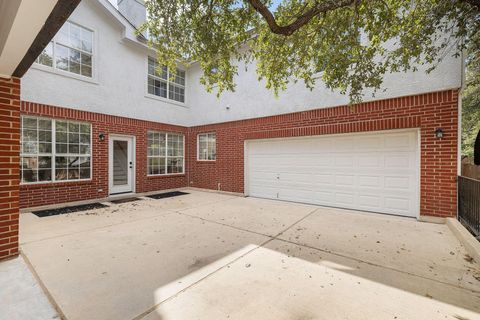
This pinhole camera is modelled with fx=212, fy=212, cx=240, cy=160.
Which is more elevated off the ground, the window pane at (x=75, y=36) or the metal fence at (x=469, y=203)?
the window pane at (x=75, y=36)

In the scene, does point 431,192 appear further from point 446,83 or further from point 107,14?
point 107,14

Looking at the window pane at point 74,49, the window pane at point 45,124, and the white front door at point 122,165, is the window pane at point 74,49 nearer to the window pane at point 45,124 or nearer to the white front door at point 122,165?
the window pane at point 45,124

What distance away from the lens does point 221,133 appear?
30.8 feet

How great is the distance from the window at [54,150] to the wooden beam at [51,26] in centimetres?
456

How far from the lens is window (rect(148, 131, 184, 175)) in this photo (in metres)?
9.25

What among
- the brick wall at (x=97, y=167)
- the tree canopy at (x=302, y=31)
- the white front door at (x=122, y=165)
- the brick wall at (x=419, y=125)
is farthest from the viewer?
the white front door at (x=122, y=165)

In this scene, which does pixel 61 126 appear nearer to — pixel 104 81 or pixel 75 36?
pixel 104 81

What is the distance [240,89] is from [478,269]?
806 cm

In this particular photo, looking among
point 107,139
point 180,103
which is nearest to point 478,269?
point 107,139

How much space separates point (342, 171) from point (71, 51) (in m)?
9.45

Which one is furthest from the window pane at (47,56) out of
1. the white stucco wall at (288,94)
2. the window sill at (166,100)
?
the white stucco wall at (288,94)

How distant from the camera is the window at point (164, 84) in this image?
918 cm

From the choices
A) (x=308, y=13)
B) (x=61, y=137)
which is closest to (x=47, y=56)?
(x=61, y=137)

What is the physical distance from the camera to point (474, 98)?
1198cm
